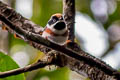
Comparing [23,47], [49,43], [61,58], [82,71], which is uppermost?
[49,43]

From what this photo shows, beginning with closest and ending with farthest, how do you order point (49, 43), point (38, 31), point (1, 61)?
point (49, 43) → point (1, 61) → point (38, 31)

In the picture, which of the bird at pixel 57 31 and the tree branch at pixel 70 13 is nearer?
the bird at pixel 57 31

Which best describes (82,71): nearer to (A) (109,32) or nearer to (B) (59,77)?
(B) (59,77)

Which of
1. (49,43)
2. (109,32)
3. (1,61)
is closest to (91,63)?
(49,43)

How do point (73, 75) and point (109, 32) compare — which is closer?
point (73, 75)

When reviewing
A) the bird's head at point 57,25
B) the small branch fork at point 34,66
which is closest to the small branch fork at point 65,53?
the small branch fork at point 34,66

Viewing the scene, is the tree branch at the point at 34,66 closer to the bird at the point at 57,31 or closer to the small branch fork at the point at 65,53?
the small branch fork at the point at 65,53
